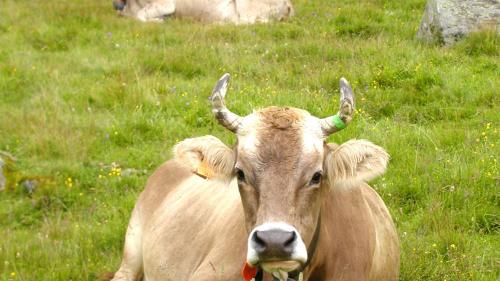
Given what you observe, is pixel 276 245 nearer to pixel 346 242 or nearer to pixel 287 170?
pixel 287 170

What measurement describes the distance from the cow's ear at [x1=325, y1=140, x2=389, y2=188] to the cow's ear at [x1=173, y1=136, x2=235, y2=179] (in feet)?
2.13

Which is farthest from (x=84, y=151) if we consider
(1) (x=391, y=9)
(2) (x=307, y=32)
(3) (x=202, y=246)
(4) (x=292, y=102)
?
(1) (x=391, y=9)

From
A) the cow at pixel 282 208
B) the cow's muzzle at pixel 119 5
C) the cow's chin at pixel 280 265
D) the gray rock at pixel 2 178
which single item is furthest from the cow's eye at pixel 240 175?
the cow's muzzle at pixel 119 5

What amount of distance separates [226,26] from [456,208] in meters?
7.36

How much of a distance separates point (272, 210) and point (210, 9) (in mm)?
11740

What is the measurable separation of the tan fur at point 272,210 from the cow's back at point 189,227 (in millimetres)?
10

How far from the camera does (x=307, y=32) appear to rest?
42.7 ft

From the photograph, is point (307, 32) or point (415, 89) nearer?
point (415, 89)

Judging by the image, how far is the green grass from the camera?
724 cm

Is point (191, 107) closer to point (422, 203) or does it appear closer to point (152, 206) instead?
point (152, 206)

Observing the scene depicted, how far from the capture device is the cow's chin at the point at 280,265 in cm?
453

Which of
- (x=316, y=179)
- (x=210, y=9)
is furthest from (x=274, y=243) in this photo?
(x=210, y=9)

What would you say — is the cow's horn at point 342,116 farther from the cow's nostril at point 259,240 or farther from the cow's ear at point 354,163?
the cow's nostril at point 259,240

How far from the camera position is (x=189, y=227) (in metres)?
6.68
